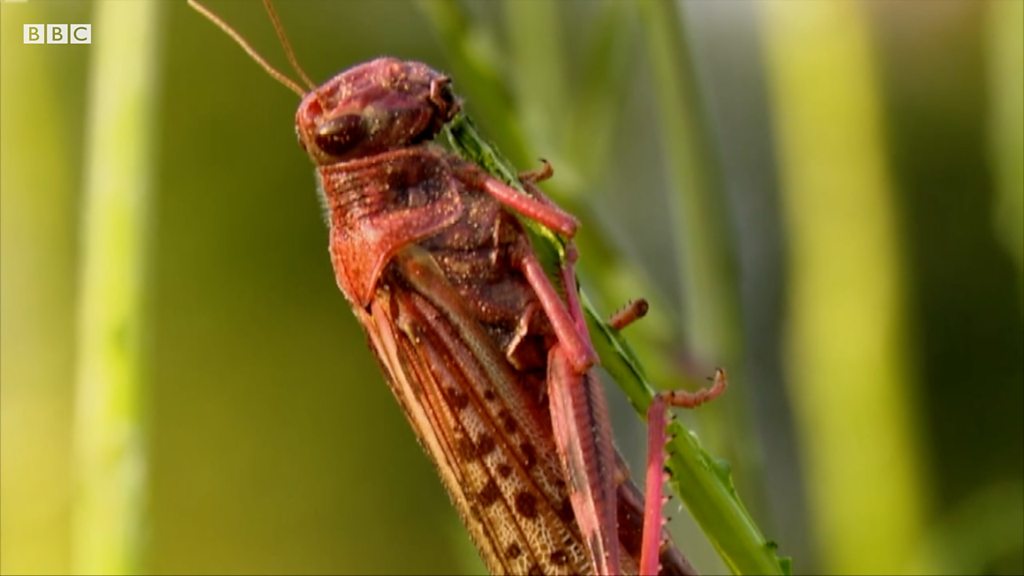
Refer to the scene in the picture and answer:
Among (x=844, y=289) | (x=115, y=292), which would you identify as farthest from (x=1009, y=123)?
(x=115, y=292)

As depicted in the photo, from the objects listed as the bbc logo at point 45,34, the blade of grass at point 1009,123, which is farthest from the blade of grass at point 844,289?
the bbc logo at point 45,34

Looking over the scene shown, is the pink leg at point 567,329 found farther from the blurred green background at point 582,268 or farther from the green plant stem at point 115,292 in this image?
the green plant stem at point 115,292

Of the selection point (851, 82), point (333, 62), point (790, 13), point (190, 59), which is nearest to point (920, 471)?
point (851, 82)

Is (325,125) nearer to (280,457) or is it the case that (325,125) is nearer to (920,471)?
(920,471)

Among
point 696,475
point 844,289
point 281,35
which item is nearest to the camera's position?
point 696,475

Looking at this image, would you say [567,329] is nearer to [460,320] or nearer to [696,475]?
[460,320]

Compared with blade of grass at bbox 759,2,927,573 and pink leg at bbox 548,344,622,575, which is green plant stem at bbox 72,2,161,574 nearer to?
pink leg at bbox 548,344,622,575
